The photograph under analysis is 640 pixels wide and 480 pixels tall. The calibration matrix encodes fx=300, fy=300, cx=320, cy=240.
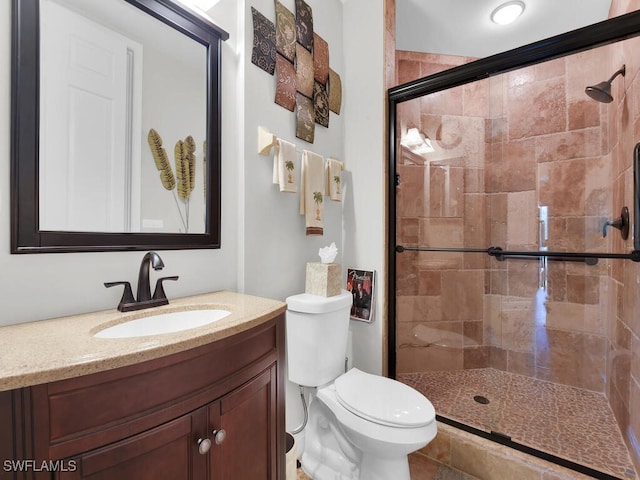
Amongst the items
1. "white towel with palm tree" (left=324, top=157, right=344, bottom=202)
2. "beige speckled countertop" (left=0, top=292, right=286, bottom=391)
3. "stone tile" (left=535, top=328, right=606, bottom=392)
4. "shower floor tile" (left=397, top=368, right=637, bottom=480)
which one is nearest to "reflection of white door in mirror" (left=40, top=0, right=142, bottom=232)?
"beige speckled countertop" (left=0, top=292, right=286, bottom=391)

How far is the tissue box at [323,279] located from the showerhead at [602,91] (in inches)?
68.4

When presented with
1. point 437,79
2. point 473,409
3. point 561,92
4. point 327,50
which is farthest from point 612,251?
point 327,50

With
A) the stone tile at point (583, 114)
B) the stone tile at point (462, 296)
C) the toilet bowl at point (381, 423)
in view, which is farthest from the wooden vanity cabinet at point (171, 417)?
the stone tile at point (583, 114)

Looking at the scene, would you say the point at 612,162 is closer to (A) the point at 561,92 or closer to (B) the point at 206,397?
(A) the point at 561,92

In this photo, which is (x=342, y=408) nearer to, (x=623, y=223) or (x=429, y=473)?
(x=429, y=473)

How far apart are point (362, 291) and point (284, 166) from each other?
0.96 meters

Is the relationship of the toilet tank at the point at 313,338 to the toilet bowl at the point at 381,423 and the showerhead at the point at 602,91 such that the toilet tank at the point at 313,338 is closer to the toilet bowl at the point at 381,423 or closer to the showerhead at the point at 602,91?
the toilet bowl at the point at 381,423

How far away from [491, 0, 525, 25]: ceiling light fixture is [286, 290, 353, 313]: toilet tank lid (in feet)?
6.95

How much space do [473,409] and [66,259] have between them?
2088mm

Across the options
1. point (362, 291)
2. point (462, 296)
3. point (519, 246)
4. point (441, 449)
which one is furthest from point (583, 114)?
point (441, 449)

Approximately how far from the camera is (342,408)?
4.16 feet

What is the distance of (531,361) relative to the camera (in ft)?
6.97

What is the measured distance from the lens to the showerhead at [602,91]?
1566mm

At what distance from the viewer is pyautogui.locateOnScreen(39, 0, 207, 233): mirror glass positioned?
2.91 feet
